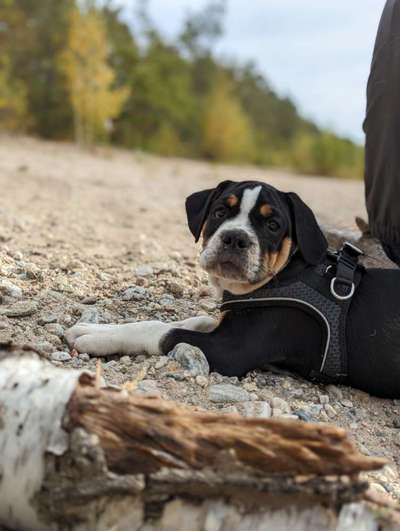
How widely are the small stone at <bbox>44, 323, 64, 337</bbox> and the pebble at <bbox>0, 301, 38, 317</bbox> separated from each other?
0.20 metres

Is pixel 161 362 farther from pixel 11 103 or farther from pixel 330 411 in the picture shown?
pixel 11 103

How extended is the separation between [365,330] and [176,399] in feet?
3.98

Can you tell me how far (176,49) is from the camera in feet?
128

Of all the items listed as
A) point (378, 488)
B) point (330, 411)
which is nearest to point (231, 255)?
point (330, 411)

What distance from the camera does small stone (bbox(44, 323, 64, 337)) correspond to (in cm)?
412

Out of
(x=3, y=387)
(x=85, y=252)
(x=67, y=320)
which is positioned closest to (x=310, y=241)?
(x=67, y=320)

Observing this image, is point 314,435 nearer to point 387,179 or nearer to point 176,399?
point 176,399

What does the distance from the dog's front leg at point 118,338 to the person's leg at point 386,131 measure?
195cm

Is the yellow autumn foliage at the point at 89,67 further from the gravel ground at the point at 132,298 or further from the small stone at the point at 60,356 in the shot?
the small stone at the point at 60,356

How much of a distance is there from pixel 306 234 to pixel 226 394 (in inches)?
44.1

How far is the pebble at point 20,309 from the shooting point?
14.0ft

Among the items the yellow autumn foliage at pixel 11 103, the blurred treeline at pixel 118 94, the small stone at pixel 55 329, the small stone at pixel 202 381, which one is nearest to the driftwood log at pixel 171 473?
the small stone at pixel 202 381

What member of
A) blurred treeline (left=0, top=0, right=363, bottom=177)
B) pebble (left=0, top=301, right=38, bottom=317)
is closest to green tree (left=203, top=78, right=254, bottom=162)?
blurred treeline (left=0, top=0, right=363, bottom=177)

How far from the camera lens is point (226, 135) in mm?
35594
